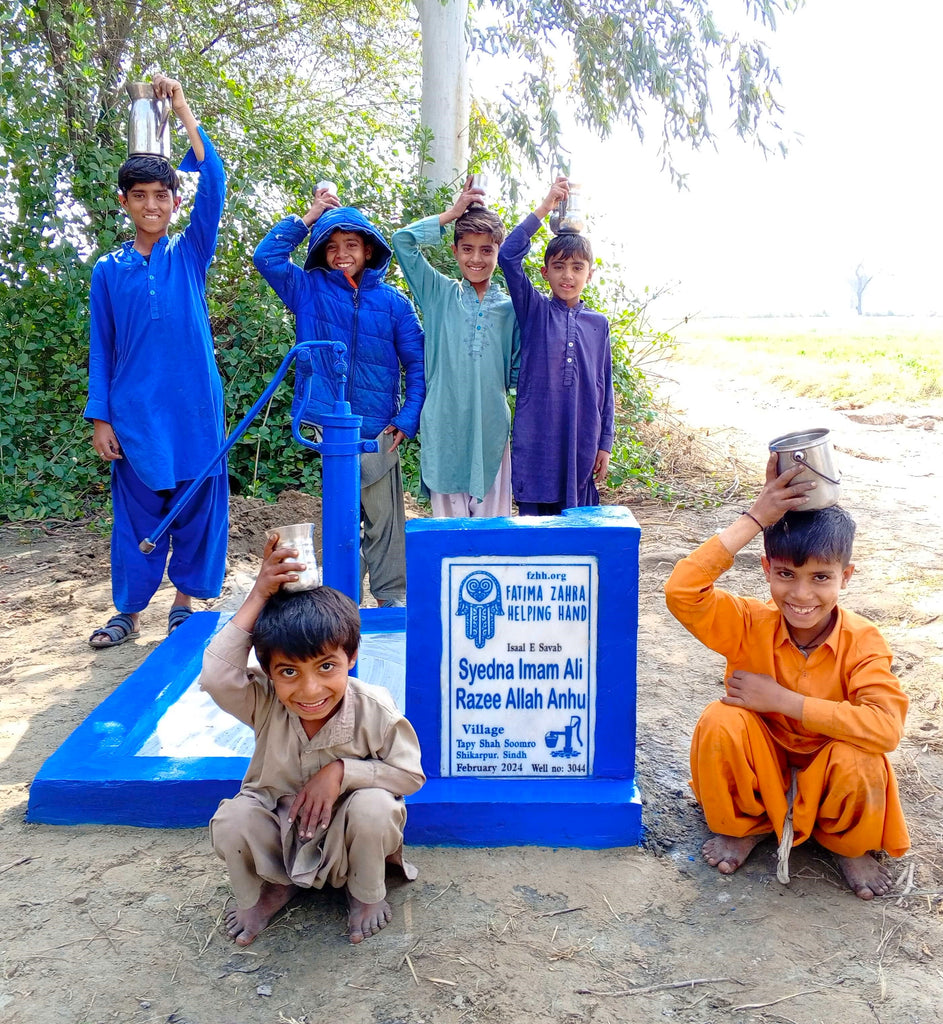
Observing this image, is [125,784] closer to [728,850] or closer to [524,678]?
[524,678]

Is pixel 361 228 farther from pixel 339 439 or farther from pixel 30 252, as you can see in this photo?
pixel 30 252

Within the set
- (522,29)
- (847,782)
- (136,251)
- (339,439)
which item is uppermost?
(522,29)

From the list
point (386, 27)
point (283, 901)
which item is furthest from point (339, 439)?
point (386, 27)

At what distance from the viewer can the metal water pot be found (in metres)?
3.48

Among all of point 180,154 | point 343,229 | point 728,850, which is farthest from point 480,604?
point 180,154

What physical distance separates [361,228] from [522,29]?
509 cm

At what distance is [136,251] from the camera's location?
12.3 feet

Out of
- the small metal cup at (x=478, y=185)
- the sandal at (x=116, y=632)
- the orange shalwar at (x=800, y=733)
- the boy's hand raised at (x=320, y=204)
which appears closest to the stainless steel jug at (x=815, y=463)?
the orange shalwar at (x=800, y=733)

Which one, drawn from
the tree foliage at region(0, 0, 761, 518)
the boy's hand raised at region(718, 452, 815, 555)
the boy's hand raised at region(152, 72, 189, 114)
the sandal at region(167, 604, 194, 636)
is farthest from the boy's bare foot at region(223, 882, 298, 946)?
the tree foliage at region(0, 0, 761, 518)

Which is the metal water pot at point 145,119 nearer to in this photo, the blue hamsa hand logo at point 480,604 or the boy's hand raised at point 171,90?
the boy's hand raised at point 171,90

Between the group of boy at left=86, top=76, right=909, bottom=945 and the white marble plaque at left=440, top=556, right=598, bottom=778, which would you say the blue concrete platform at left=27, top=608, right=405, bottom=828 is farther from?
the white marble plaque at left=440, top=556, right=598, bottom=778

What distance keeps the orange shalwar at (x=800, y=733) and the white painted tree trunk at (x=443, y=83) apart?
5.25 m

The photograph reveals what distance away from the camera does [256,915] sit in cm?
214

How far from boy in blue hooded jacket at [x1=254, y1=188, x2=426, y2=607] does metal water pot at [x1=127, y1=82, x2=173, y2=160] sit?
53 centimetres
